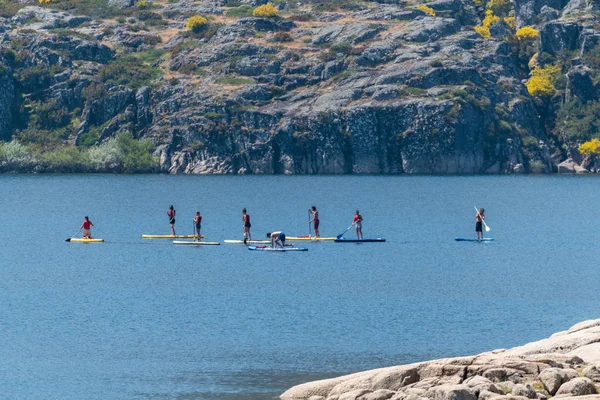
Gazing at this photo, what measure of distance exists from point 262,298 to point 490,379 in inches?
848

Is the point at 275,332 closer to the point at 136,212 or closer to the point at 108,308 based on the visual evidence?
the point at 108,308

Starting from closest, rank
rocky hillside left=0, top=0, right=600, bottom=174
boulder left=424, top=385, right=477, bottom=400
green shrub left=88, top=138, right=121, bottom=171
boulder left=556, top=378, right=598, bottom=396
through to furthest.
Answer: boulder left=424, top=385, right=477, bottom=400 → boulder left=556, top=378, right=598, bottom=396 → green shrub left=88, top=138, right=121, bottom=171 → rocky hillside left=0, top=0, right=600, bottom=174

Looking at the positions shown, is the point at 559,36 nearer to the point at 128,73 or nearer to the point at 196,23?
the point at 196,23

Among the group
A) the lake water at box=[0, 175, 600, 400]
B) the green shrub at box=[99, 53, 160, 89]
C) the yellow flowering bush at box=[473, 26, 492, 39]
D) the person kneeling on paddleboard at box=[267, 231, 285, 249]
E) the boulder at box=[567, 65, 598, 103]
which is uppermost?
the yellow flowering bush at box=[473, 26, 492, 39]

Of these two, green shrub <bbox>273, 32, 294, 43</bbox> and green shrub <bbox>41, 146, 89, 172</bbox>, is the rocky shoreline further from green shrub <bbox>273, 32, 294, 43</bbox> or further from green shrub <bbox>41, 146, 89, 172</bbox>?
green shrub <bbox>273, 32, 294, 43</bbox>

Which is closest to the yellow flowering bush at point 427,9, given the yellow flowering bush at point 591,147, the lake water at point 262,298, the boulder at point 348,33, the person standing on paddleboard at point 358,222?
the boulder at point 348,33

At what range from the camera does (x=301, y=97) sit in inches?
6772

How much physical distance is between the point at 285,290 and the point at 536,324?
12440 millimetres

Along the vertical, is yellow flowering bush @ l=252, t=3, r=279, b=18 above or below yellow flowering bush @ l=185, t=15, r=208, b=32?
above

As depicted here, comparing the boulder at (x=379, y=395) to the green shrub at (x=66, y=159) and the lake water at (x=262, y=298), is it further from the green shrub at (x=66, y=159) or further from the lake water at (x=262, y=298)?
the green shrub at (x=66, y=159)

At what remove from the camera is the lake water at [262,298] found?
37094mm

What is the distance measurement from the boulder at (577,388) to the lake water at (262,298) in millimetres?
8499

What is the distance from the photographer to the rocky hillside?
168 m

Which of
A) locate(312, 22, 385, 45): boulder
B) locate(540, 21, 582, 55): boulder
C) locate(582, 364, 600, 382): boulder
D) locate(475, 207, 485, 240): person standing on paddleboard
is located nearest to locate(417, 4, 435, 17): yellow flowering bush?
locate(312, 22, 385, 45): boulder
